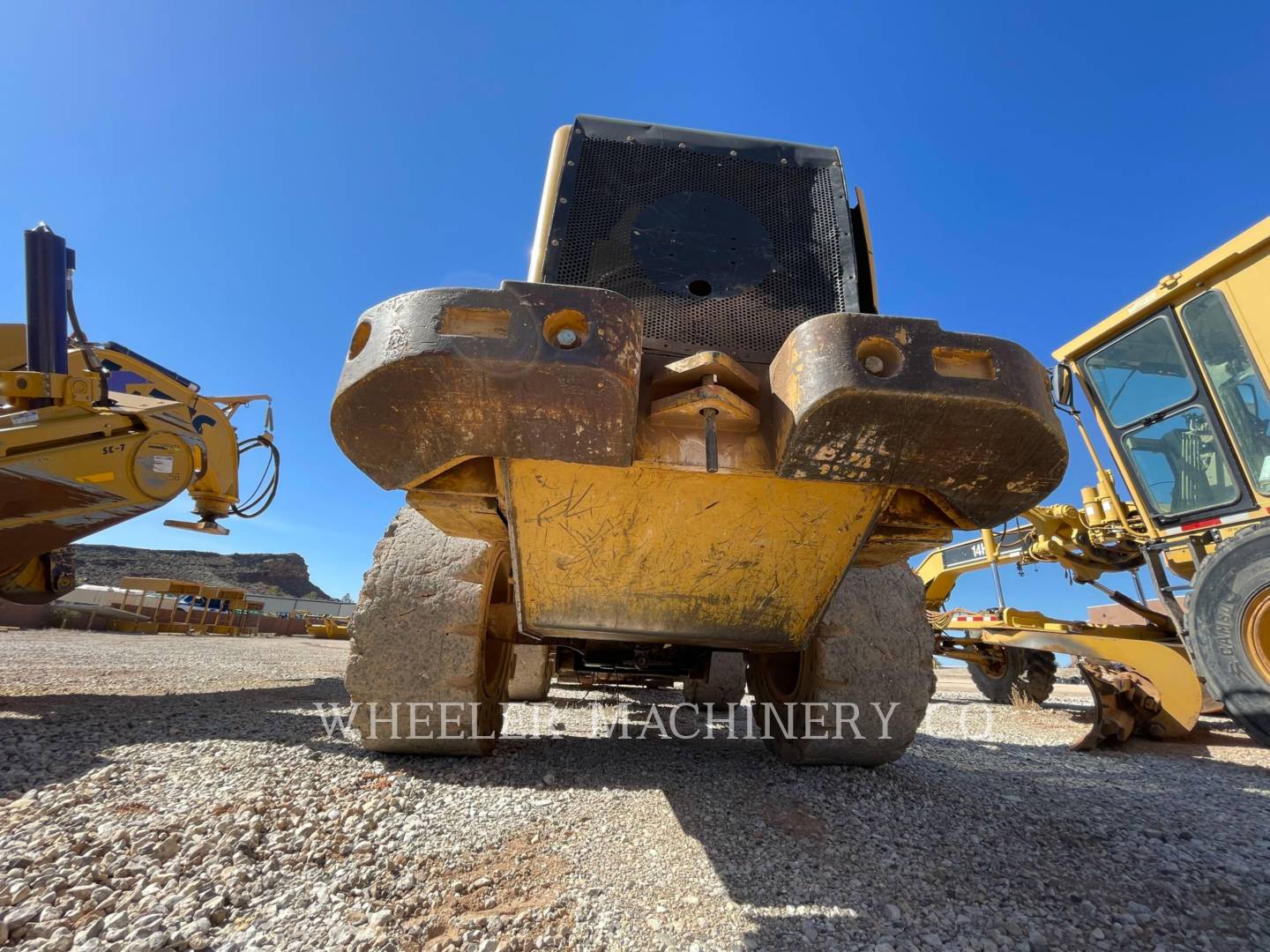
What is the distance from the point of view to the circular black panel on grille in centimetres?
176

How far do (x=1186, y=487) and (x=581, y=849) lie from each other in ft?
14.5

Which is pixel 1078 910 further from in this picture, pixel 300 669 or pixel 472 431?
pixel 300 669

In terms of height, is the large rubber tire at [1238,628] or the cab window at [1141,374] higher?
the cab window at [1141,374]

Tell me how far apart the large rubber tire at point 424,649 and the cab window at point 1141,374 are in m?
4.22

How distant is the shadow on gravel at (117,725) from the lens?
82.4 inches

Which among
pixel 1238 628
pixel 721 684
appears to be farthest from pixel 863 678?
pixel 721 684

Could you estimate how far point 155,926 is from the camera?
1192mm

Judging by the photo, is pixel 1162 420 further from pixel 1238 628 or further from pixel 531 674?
pixel 531 674

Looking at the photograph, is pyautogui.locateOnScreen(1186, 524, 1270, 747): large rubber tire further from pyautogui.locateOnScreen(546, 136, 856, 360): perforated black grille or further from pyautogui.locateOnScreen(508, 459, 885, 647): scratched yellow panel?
pyautogui.locateOnScreen(546, 136, 856, 360): perforated black grille

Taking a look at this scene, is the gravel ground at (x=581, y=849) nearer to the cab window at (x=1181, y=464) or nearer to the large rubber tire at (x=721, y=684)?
the cab window at (x=1181, y=464)

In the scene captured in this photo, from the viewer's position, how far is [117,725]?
9.25ft

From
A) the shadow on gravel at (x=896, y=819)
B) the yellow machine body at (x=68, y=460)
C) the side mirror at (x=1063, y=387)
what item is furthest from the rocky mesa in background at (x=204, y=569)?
the side mirror at (x=1063, y=387)

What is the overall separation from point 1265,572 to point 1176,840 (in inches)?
74.5

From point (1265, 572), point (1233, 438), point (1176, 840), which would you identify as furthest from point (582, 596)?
point (1233, 438)
